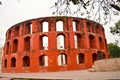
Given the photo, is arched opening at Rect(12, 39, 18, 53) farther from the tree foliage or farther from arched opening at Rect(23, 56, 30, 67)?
the tree foliage

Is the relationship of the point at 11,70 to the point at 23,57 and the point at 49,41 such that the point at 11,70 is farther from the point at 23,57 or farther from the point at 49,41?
the point at 49,41

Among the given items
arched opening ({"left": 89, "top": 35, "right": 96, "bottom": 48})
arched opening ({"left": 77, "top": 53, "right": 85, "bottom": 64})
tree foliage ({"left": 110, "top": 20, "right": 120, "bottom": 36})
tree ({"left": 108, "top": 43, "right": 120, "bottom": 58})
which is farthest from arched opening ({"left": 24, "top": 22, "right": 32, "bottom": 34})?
tree ({"left": 108, "top": 43, "right": 120, "bottom": 58})

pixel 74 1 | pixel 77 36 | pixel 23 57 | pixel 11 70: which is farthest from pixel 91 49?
pixel 74 1

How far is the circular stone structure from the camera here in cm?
2395

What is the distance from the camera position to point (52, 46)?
79.6ft

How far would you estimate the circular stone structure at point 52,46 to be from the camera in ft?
78.6

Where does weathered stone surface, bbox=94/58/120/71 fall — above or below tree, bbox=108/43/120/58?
below

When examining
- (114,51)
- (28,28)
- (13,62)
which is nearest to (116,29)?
(28,28)

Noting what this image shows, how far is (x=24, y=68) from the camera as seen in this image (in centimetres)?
2488

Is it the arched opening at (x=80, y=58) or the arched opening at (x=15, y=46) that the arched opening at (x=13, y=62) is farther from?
the arched opening at (x=80, y=58)

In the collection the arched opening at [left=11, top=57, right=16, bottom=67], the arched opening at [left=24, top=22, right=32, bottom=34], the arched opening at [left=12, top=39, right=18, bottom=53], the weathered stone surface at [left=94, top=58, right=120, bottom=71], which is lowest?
the weathered stone surface at [left=94, top=58, right=120, bottom=71]

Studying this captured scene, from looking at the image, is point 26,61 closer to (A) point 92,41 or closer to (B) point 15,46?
(B) point 15,46

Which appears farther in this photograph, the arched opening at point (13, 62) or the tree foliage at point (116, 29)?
the arched opening at point (13, 62)

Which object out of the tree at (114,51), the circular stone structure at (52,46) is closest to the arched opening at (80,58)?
the circular stone structure at (52,46)
